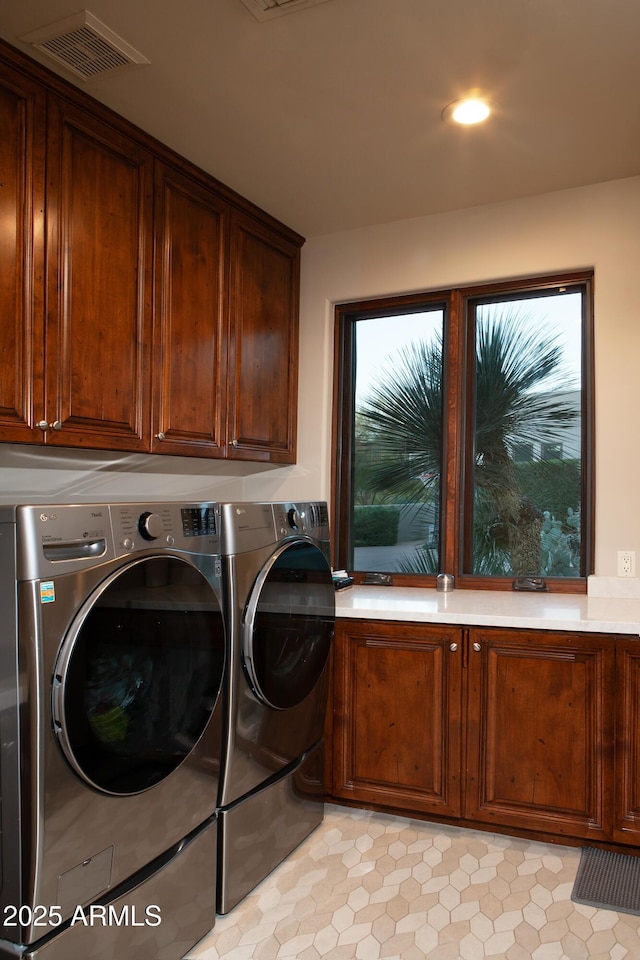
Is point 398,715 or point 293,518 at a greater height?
point 293,518

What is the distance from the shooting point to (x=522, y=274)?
298 cm

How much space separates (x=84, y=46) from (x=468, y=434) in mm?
2034

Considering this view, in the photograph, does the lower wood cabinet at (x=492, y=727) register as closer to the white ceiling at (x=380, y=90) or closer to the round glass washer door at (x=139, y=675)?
the round glass washer door at (x=139, y=675)

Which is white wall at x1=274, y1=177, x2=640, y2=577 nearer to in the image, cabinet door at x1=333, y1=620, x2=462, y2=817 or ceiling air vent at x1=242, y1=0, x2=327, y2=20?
cabinet door at x1=333, y1=620, x2=462, y2=817

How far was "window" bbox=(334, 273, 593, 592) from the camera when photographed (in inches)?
117

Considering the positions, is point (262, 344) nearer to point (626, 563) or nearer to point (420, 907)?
point (626, 563)

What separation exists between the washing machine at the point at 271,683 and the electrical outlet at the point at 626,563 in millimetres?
1147

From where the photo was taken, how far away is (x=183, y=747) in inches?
70.0

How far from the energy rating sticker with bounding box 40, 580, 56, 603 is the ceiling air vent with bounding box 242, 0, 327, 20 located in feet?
4.85

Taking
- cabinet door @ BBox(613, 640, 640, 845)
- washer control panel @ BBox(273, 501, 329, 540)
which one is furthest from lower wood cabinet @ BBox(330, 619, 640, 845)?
washer control panel @ BBox(273, 501, 329, 540)

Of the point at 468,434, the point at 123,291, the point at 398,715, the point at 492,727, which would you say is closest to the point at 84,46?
the point at 123,291

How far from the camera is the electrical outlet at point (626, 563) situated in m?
2.72

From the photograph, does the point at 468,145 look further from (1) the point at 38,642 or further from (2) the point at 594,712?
(1) the point at 38,642

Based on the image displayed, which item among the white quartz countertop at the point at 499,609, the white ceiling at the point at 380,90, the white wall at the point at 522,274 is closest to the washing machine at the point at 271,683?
the white quartz countertop at the point at 499,609
